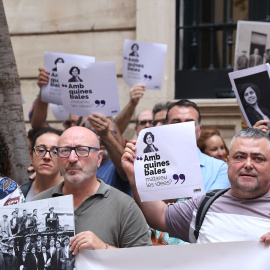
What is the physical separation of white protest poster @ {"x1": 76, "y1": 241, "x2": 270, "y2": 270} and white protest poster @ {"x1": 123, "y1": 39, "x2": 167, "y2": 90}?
3.41 meters

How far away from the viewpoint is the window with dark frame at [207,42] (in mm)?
9617

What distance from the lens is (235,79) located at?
609 cm

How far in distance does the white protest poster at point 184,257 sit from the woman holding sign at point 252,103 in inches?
75.0

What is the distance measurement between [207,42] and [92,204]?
541 cm

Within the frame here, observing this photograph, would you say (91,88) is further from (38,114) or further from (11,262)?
(11,262)

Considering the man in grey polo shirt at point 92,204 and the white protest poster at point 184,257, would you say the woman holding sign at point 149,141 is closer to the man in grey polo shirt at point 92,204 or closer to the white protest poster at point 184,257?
the man in grey polo shirt at point 92,204

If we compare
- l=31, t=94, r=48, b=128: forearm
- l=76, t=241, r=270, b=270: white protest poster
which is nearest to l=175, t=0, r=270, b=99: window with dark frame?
l=31, t=94, r=48, b=128: forearm

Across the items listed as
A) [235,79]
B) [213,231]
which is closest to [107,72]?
[235,79]

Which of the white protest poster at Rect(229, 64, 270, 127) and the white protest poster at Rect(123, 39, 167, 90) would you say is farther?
the white protest poster at Rect(123, 39, 167, 90)

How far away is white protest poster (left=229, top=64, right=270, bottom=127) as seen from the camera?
19.4ft

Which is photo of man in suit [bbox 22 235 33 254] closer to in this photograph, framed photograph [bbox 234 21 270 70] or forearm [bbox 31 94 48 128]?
framed photograph [bbox 234 21 270 70]

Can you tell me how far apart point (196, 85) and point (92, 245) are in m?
5.75

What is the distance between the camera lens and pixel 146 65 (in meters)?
7.61

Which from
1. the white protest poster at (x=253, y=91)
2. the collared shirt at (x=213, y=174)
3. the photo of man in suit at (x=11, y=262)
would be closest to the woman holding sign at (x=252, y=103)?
the white protest poster at (x=253, y=91)
